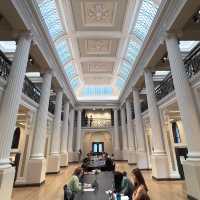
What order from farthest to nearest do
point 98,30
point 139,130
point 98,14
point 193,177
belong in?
point 139,130, point 98,30, point 98,14, point 193,177

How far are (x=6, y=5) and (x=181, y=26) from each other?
6.32 metres

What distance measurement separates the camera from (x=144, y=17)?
9.17 metres

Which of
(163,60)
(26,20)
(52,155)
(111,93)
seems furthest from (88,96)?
(26,20)

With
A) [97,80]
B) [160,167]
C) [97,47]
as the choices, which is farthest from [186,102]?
[97,80]

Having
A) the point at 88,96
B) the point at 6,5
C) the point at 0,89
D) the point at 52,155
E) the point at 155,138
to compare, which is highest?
the point at 88,96

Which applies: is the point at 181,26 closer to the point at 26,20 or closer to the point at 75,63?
the point at 26,20

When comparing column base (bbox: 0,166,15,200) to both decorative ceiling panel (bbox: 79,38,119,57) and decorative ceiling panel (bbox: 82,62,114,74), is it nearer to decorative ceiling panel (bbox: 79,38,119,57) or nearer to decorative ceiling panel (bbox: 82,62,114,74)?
decorative ceiling panel (bbox: 79,38,119,57)

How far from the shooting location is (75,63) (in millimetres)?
14820

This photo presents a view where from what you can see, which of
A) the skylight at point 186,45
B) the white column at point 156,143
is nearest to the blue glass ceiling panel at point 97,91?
the skylight at point 186,45

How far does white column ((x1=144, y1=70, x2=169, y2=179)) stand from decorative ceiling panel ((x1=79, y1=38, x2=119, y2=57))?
4299 mm

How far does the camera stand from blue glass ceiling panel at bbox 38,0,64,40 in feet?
27.6

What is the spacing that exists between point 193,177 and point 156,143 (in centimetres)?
351

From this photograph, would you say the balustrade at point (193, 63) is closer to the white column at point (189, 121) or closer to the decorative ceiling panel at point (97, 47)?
the white column at point (189, 121)

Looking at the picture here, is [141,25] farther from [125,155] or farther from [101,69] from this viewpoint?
[125,155]
